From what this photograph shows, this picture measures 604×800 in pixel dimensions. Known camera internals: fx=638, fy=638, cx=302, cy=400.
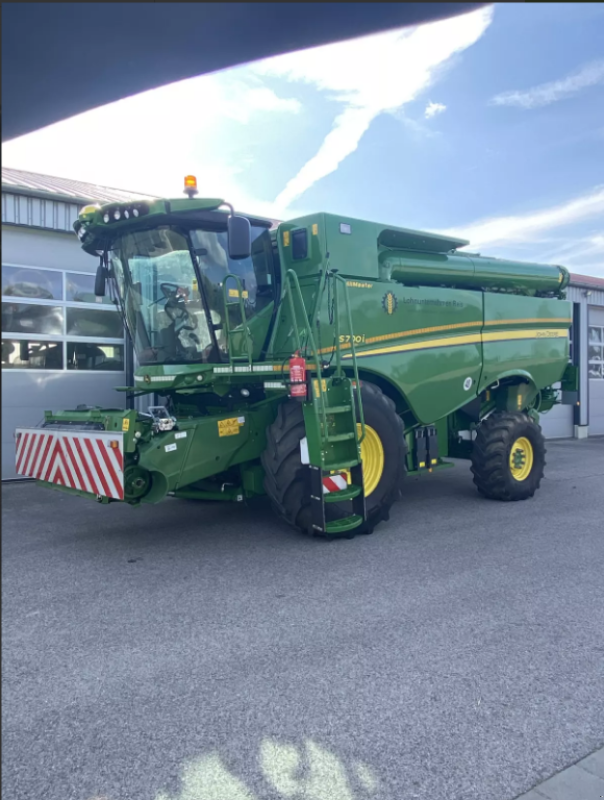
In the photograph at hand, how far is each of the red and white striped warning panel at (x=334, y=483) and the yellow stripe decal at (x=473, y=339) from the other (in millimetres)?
1327

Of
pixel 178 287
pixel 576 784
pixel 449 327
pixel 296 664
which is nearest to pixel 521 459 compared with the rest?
pixel 449 327

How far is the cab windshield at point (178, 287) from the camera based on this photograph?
19.6ft

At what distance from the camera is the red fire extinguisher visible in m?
5.56

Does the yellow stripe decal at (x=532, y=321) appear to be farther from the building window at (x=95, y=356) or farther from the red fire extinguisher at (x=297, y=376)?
the building window at (x=95, y=356)

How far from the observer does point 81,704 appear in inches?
120

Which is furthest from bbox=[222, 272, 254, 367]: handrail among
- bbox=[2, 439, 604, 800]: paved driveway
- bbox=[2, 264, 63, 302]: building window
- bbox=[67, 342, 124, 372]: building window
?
bbox=[67, 342, 124, 372]: building window

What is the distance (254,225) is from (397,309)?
71.1 inches

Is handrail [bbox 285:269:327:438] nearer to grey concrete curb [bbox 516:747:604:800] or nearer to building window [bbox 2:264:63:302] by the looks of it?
grey concrete curb [bbox 516:747:604:800]

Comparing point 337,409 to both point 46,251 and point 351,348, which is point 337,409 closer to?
point 351,348

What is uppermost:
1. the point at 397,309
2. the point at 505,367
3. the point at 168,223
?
the point at 168,223

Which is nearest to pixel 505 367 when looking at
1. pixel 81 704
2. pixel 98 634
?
pixel 98 634

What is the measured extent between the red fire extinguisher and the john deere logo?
173 cm

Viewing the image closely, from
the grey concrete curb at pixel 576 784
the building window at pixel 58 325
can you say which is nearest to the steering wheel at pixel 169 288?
the building window at pixel 58 325

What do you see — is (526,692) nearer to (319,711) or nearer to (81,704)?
(319,711)
